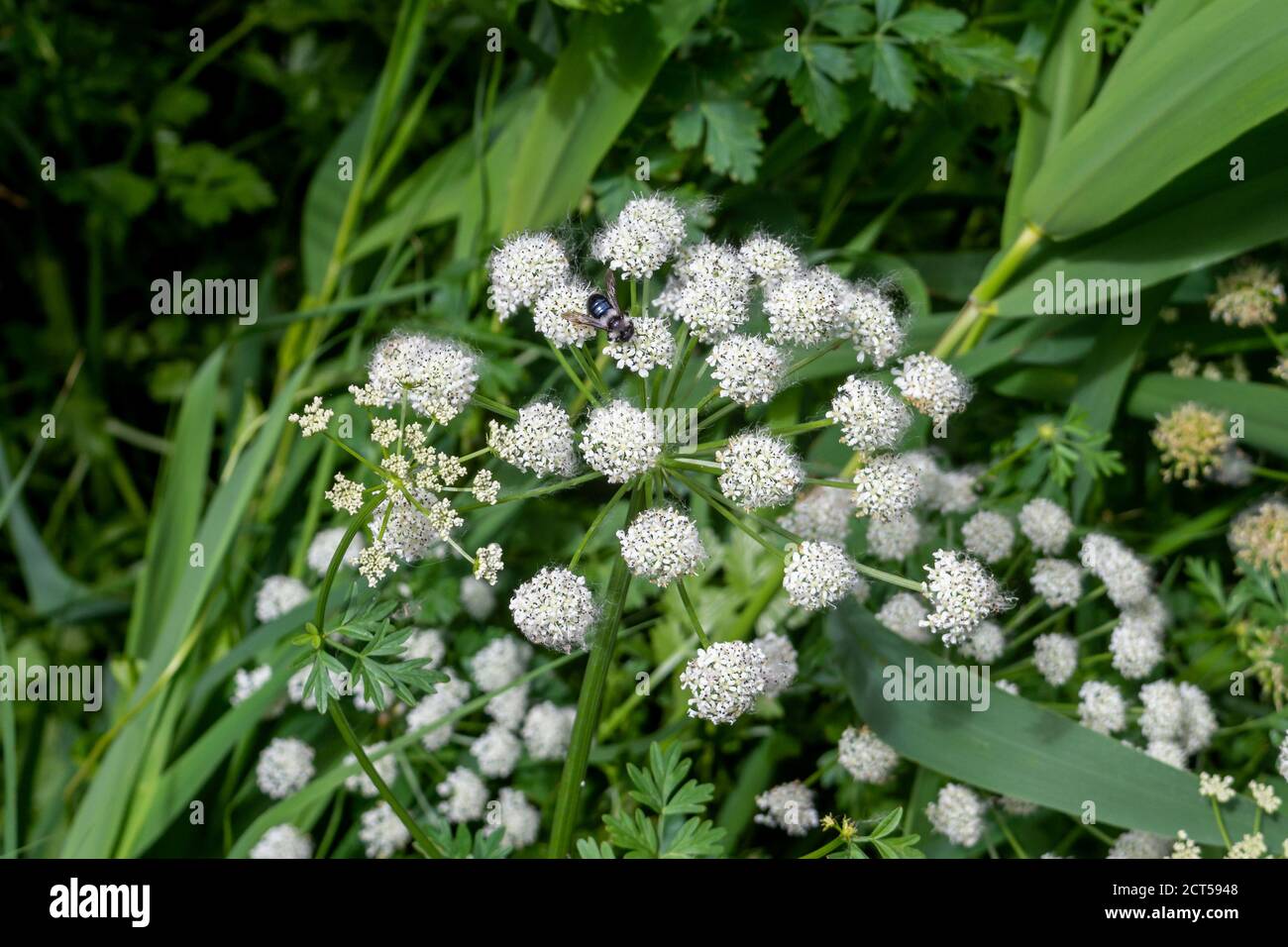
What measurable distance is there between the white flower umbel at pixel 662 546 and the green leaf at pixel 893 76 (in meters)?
1.13

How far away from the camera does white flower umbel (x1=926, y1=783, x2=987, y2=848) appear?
184cm

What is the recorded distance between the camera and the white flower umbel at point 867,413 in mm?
1330

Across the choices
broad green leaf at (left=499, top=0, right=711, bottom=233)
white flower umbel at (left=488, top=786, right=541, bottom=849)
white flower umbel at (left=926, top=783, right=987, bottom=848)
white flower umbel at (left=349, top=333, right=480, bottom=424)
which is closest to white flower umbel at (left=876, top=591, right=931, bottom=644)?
white flower umbel at (left=926, top=783, right=987, bottom=848)

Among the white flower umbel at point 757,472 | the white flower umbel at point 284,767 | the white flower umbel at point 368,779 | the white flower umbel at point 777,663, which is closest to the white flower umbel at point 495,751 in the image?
the white flower umbel at point 368,779

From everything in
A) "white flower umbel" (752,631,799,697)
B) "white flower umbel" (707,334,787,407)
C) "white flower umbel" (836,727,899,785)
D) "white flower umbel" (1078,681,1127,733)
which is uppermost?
"white flower umbel" (707,334,787,407)

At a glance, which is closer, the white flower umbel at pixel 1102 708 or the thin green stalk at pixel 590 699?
the thin green stalk at pixel 590 699

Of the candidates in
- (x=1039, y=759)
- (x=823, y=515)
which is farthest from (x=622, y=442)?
(x=1039, y=759)

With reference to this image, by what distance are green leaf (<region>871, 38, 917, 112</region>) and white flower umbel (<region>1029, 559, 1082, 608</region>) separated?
3.00 feet

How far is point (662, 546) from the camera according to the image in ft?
4.13

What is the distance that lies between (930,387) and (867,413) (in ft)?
0.48

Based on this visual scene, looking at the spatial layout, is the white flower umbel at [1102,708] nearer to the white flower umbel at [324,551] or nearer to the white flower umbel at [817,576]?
the white flower umbel at [817,576]

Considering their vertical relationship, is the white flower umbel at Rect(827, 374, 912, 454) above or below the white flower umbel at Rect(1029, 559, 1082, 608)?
above

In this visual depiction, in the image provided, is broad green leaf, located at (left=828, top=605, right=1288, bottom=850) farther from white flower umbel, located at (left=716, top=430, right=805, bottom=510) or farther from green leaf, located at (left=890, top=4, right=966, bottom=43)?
green leaf, located at (left=890, top=4, right=966, bottom=43)

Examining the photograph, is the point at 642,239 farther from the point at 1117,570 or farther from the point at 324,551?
the point at 1117,570
